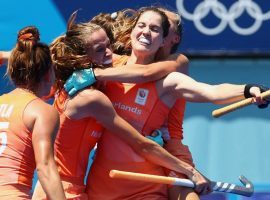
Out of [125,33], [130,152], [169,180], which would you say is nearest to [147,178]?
[169,180]

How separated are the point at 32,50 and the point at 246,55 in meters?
2.80

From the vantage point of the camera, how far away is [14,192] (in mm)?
3697

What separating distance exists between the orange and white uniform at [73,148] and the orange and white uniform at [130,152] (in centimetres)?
8

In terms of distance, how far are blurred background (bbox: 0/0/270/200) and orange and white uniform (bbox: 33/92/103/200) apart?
1.94 m

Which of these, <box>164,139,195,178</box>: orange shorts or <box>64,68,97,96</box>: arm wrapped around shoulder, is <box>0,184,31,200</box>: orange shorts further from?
<box>164,139,195,178</box>: orange shorts

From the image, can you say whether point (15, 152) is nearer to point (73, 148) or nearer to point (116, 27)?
point (73, 148)

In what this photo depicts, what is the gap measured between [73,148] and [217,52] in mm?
2473

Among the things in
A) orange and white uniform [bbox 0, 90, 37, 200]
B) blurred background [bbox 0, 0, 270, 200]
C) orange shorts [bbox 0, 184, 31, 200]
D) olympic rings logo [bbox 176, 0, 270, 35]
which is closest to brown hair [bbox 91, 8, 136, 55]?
orange and white uniform [bbox 0, 90, 37, 200]

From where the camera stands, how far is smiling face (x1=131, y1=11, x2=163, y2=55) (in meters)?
4.11

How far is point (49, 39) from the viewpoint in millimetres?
6355

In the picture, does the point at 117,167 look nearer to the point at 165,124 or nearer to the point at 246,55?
the point at 165,124

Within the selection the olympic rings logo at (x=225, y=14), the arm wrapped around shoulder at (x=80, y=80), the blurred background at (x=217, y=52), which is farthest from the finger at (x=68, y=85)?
the olympic rings logo at (x=225, y=14)

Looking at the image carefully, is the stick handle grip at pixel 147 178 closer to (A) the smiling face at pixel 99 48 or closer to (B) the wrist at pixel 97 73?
(B) the wrist at pixel 97 73

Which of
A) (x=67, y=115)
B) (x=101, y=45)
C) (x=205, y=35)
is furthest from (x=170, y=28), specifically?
(x=205, y=35)
